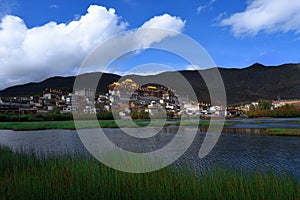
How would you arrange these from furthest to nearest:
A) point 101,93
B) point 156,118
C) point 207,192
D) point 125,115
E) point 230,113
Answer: point 230,113 < point 101,93 < point 156,118 < point 125,115 < point 207,192

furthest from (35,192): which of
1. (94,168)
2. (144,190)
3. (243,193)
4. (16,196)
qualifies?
(243,193)

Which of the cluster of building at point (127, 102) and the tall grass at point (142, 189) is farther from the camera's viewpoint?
the cluster of building at point (127, 102)

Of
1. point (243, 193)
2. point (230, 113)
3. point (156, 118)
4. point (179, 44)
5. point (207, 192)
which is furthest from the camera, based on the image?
point (230, 113)

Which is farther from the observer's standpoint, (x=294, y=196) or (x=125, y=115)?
(x=125, y=115)

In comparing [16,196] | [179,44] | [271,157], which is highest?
[179,44]

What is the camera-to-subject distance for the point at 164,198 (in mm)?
5375

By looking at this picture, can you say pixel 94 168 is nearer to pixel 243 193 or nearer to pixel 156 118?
pixel 243 193

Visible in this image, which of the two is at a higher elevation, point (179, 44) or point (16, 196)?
point (179, 44)

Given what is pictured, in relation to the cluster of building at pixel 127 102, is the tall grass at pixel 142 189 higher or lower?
lower

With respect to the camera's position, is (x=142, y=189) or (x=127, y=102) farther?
(x=127, y=102)

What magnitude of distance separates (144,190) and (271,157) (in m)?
10.7

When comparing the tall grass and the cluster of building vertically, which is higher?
the cluster of building

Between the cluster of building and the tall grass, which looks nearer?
the tall grass

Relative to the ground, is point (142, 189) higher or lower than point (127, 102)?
lower
